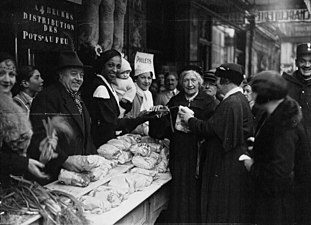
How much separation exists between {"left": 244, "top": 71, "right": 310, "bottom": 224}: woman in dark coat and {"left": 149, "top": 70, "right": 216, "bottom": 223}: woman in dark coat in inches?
31.8

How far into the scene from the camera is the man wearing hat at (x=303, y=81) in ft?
11.9

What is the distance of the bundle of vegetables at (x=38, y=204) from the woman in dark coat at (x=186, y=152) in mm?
1408

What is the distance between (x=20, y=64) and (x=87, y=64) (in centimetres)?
112

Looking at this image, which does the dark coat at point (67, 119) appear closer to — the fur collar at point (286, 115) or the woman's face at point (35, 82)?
the woman's face at point (35, 82)

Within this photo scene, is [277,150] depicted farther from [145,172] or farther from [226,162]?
[145,172]

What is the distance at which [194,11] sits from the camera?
5.09 m

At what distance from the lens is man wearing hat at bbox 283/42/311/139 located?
364 centimetres

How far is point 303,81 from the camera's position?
3668 millimetres

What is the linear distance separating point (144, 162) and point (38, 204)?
1.38 metres

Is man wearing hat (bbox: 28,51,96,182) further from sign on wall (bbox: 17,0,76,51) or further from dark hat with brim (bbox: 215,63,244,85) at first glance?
dark hat with brim (bbox: 215,63,244,85)

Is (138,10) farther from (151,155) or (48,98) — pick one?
(48,98)

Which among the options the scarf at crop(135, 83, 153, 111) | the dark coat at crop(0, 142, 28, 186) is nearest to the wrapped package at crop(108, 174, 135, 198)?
the dark coat at crop(0, 142, 28, 186)

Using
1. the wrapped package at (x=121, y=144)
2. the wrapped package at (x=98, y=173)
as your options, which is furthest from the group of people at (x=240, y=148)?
the wrapped package at (x=98, y=173)

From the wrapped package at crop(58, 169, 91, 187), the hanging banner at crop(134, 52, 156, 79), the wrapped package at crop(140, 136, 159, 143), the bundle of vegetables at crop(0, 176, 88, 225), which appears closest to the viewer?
the bundle of vegetables at crop(0, 176, 88, 225)
